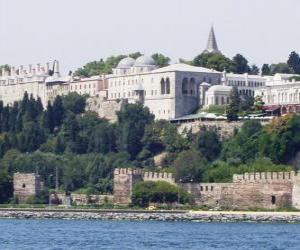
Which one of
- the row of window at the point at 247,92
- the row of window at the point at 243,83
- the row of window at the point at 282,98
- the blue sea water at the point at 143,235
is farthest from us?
the row of window at the point at 243,83

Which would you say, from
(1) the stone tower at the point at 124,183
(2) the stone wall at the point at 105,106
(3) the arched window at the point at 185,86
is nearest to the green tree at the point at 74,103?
(2) the stone wall at the point at 105,106

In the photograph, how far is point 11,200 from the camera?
10719 cm

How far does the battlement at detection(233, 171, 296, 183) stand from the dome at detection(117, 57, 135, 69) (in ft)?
127

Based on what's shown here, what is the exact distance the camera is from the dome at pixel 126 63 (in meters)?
138

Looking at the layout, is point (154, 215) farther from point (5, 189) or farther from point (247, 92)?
point (247, 92)

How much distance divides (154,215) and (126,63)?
45.9 metres

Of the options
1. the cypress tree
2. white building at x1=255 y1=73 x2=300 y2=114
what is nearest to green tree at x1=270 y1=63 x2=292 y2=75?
white building at x1=255 y1=73 x2=300 y2=114

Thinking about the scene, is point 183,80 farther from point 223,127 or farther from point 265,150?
point 265,150

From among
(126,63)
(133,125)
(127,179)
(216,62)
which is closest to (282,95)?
(133,125)

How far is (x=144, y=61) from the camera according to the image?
447 ft

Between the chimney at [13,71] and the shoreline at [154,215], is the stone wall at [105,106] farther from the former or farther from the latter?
the shoreline at [154,215]

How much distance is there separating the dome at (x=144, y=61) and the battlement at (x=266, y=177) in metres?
35.8

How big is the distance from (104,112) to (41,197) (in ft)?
78.7

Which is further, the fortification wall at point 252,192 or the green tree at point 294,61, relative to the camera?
the green tree at point 294,61
